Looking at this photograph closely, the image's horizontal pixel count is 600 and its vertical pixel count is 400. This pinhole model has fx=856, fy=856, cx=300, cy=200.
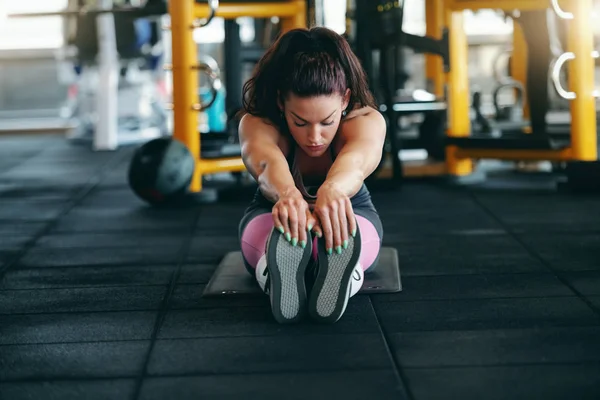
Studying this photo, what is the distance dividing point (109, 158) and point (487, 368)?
372 centimetres

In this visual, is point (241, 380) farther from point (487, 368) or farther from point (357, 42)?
point (357, 42)

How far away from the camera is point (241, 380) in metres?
1.33

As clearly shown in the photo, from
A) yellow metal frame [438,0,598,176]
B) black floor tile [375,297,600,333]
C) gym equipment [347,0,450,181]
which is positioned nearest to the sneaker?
black floor tile [375,297,600,333]

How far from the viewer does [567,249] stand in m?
2.27

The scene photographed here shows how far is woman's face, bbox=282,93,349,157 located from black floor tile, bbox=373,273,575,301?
1.21 feet

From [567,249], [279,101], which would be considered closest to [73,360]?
[279,101]

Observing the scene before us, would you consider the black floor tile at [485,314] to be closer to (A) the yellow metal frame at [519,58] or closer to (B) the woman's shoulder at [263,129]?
(B) the woman's shoulder at [263,129]

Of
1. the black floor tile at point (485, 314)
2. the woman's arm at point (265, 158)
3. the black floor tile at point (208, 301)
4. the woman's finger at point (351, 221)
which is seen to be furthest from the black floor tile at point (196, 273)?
the woman's finger at point (351, 221)

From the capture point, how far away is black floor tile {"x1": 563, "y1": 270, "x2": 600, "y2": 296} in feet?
6.03

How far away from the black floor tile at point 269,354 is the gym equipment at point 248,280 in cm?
31

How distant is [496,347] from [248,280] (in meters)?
0.67

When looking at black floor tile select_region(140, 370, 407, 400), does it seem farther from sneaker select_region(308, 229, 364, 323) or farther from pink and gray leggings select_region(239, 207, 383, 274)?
pink and gray leggings select_region(239, 207, 383, 274)

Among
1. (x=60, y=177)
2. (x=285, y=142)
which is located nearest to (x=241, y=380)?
(x=285, y=142)

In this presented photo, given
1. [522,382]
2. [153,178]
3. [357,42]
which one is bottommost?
[522,382]
